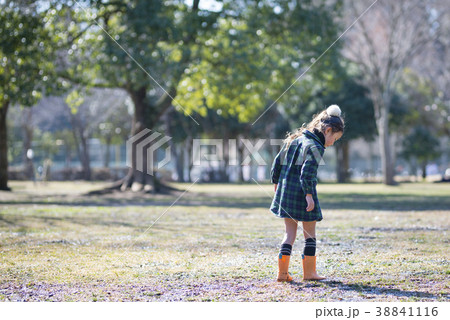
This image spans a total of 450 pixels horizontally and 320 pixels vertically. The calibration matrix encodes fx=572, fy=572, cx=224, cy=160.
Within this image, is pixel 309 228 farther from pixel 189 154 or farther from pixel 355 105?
pixel 189 154

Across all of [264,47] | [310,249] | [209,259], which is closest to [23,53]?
[264,47]

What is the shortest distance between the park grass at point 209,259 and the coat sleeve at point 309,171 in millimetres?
904

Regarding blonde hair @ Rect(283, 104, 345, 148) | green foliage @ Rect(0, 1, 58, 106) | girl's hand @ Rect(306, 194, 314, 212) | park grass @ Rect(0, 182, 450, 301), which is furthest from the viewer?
green foliage @ Rect(0, 1, 58, 106)

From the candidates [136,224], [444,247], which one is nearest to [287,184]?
[444,247]

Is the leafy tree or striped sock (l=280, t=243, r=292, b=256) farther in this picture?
the leafy tree

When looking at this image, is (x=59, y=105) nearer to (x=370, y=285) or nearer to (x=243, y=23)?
(x=243, y=23)

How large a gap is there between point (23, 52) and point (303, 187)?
14.7 metres

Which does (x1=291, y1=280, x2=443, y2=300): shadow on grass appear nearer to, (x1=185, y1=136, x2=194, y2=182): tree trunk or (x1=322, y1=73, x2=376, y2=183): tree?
(x1=322, y1=73, x2=376, y2=183): tree

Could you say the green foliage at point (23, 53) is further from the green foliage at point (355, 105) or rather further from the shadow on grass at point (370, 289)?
the green foliage at point (355, 105)

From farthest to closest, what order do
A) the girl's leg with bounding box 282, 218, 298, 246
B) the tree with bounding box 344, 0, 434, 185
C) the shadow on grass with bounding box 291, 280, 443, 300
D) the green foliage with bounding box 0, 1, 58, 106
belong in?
1. the tree with bounding box 344, 0, 434, 185
2. the green foliage with bounding box 0, 1, 58, 106
3. the girl's leg with bounding box 282, 218, 298, 246
4. the shadow on grass with bounding box 291, 280, 443, 300

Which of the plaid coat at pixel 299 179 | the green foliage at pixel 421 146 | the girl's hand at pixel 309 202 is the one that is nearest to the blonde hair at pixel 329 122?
the plaid coat at pixel 299 179

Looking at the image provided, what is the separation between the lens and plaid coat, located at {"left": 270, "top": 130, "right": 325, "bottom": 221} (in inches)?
211

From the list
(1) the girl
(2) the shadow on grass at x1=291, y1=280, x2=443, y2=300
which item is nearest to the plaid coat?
(1) the girl

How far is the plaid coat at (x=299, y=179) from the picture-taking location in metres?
5.35
